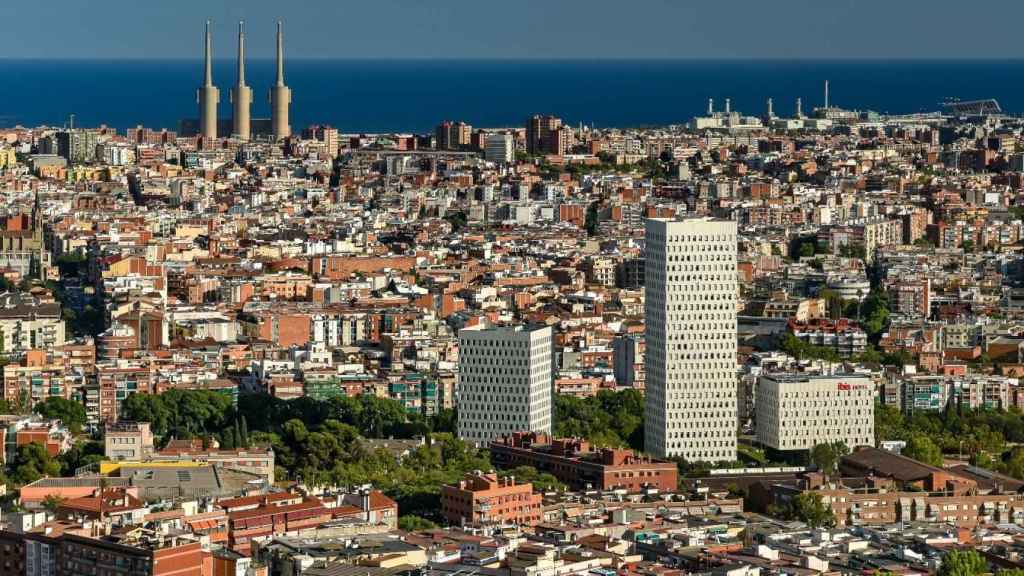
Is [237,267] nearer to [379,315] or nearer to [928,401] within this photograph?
[379,315]

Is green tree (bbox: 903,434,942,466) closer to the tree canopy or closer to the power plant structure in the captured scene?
the tree canopy

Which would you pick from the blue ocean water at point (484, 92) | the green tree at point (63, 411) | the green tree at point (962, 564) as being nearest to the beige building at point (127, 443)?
the green tree at point (63, 411)

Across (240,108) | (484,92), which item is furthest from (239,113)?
(484,92)

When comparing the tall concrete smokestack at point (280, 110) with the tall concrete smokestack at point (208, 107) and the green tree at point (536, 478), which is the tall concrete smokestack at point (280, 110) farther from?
the green tree at point (536, 478)

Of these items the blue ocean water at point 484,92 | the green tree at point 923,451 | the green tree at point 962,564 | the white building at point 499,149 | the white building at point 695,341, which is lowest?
the green tree at point 962,564

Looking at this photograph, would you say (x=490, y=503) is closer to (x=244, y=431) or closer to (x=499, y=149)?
(x=244, y=431)

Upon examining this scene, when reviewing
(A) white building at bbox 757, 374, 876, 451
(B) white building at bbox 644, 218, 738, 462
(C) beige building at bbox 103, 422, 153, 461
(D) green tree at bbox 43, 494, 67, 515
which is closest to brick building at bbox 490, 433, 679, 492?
(B) white building at bbox 644, 218, 738, 462
